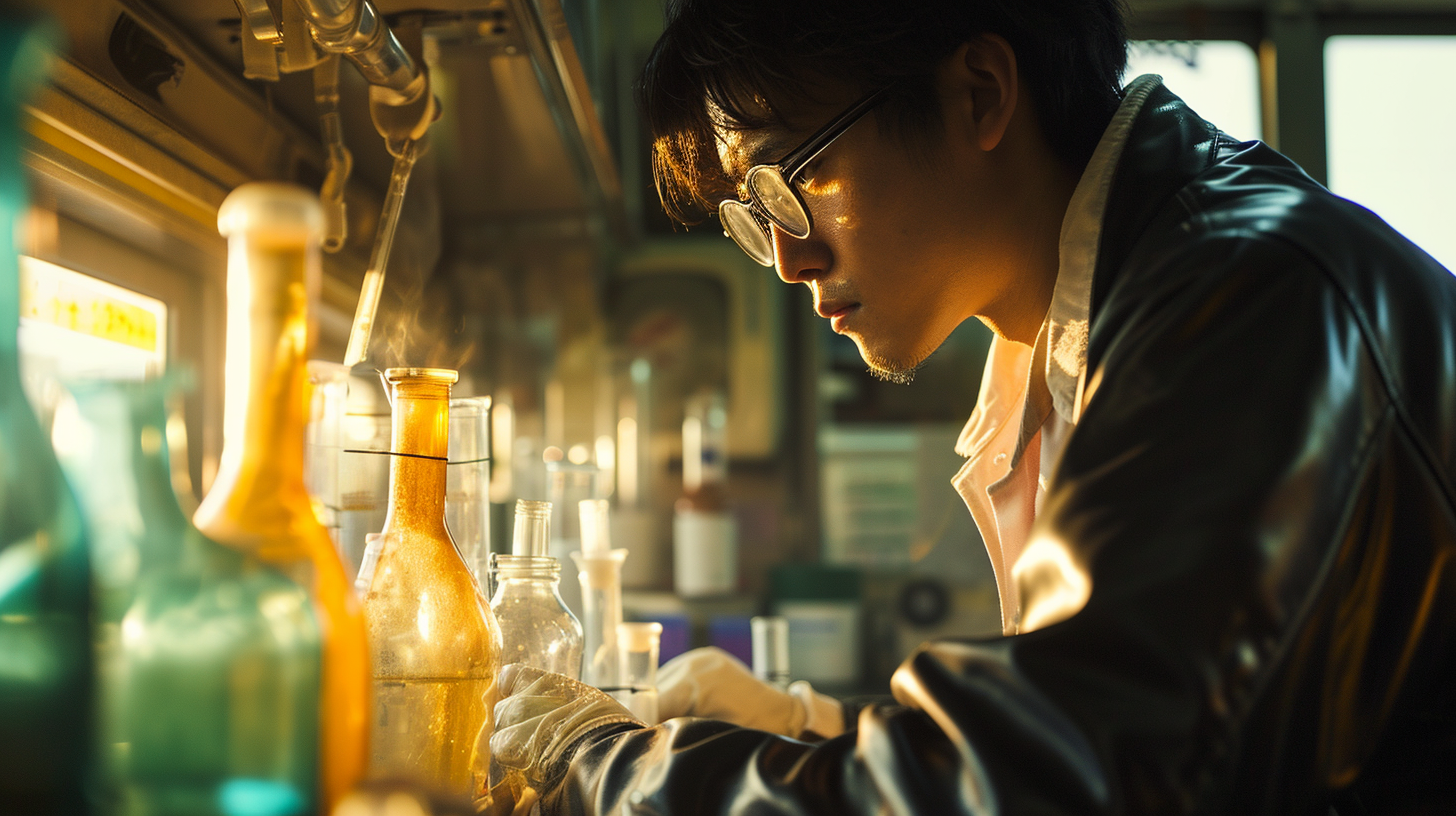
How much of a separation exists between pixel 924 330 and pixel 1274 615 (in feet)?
1.93

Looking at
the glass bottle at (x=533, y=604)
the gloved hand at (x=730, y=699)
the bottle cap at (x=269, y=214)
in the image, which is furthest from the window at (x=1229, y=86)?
the bottle cap at (x=269, y=214)

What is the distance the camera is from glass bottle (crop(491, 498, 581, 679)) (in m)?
0.92

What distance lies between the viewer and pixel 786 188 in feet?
3.56

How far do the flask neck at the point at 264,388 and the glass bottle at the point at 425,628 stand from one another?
291 millimetres

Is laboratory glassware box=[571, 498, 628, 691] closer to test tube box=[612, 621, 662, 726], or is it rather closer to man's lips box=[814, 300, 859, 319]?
test tube box=[612, 621, 662, 726]

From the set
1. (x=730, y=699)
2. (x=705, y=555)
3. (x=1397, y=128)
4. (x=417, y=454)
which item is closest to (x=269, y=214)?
(x=417, y=454)

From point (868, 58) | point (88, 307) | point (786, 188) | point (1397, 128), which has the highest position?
point (1397, 128)

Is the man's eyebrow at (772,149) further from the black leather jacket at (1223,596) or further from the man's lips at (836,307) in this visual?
the black leather jacket at (1223,596)

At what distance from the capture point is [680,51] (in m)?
1.09

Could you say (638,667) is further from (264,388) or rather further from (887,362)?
(264,388)

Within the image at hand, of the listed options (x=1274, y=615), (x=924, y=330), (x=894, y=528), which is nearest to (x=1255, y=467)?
(x=1274, y=615)

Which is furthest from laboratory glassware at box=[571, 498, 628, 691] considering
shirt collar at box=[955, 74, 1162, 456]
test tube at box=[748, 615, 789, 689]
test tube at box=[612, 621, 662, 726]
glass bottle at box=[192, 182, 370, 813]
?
glass bottle at box=[192, 182, 370, 813]

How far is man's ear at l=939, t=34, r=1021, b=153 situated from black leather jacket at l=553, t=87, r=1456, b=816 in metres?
0.35

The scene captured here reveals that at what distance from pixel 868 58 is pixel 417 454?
1.98ft
